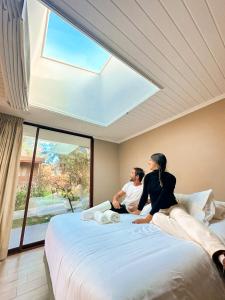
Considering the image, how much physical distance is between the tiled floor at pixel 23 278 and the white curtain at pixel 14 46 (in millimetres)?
2202

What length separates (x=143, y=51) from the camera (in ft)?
4.82

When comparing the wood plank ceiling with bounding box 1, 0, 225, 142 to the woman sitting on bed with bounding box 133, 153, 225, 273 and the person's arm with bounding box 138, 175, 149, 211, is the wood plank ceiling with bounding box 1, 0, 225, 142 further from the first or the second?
the person's arm with bounding box 138, 175, 149, 211

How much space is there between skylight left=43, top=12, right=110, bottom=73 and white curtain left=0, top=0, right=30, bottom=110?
2.08 feet

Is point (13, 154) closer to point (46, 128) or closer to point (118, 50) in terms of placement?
point (46, 128)

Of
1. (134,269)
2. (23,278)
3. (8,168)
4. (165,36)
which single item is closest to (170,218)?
(134,269)

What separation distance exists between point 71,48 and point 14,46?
102 cm

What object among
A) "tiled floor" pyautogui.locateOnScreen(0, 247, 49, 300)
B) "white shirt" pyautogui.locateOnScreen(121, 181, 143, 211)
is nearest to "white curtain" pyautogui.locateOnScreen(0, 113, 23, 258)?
"tiled floor" pyautogui.locateOnScreen(0, 247, 49, 300)

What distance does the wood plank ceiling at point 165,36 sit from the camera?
111 centimetres

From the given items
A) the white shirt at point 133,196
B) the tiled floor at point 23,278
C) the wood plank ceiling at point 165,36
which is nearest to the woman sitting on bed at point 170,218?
the white shirt at point 133,196

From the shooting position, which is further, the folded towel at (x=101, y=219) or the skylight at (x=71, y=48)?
the skylight at (x=71, y=48)

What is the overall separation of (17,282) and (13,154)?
179 centimetres

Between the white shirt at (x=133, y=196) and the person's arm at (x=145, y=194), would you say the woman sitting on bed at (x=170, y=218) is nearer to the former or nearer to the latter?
the person's arm at (x=145, y=194)

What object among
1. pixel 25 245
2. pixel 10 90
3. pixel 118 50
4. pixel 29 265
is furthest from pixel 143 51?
pixel 25 245

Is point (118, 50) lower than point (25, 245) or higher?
higher
